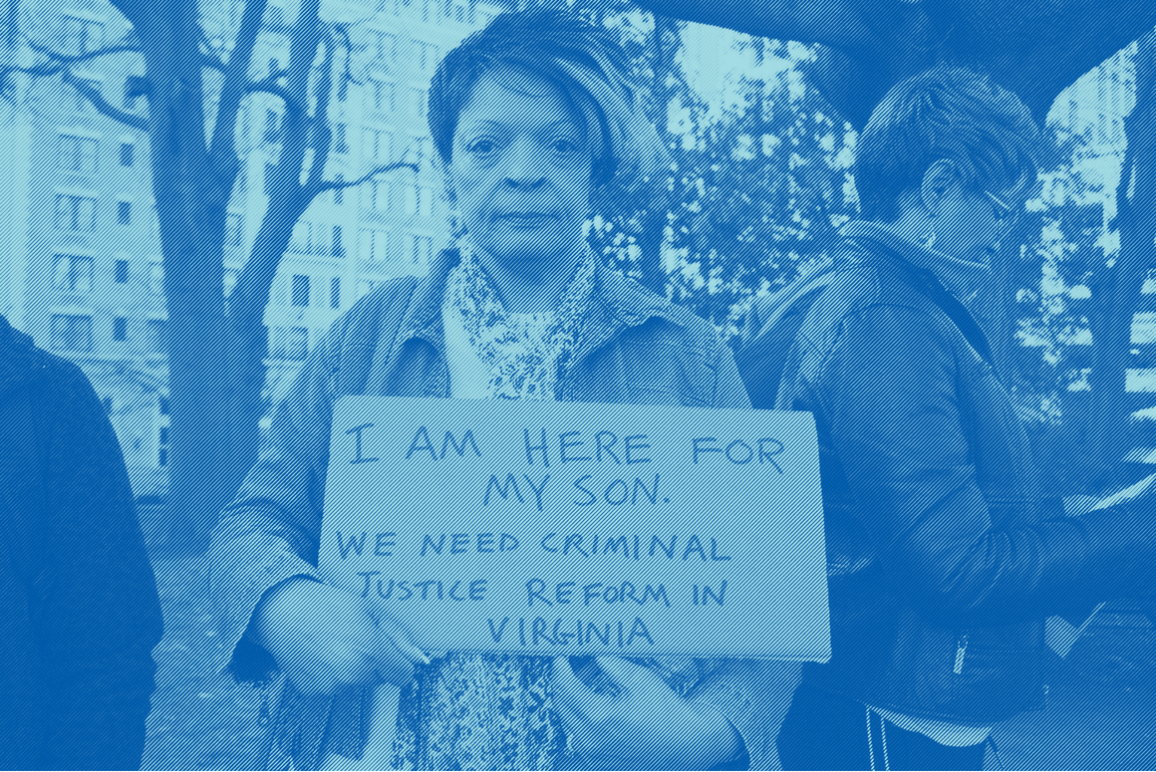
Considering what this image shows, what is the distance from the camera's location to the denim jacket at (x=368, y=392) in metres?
1.34

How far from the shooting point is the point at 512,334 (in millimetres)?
1393

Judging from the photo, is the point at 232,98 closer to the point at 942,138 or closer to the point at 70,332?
the point at 70,332

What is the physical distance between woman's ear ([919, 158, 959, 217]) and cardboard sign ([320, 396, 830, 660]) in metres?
0.44

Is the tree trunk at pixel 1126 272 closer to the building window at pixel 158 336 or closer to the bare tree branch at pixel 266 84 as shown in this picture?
the bare tree branch at pixel 266 84

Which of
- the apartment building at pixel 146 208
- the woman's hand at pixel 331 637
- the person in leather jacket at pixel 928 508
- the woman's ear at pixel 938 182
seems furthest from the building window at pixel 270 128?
the woman's ear at pixel 938 182

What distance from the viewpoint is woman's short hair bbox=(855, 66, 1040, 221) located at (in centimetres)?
159

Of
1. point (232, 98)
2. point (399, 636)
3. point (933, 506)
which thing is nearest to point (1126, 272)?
point (933, 506)

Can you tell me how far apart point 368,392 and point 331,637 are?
1.05ft

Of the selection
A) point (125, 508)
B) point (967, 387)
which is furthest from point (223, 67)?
point (967, 387)

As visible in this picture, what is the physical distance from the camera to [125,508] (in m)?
1.31

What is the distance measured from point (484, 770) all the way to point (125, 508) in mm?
564

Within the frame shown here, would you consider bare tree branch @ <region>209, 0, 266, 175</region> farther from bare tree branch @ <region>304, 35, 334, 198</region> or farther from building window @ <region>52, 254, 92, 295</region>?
building window @ <region>52, 254, 92, 295</region>

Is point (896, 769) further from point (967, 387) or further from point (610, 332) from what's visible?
point (610, 332)

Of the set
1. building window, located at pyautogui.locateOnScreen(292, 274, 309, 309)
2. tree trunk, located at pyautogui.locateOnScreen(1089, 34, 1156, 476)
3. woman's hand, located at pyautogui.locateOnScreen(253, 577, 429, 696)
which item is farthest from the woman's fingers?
tree trunk, located at pyautogui.locateOnScreen(1089, 34, 1156, 476)
